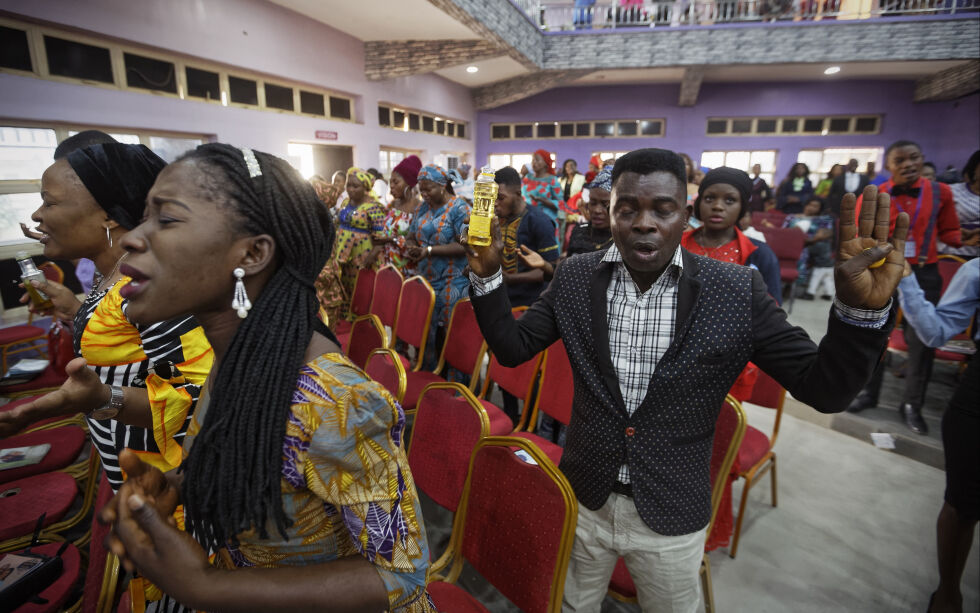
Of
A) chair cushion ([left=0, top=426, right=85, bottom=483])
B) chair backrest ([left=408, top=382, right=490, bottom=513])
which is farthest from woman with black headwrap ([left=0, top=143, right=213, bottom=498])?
chair cushion ([left=0, top=426, right=85, bottom=483])

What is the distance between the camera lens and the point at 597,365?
1273 mm

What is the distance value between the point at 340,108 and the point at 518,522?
32.4 feet

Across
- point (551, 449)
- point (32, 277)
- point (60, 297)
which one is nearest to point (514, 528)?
point (551, 449)

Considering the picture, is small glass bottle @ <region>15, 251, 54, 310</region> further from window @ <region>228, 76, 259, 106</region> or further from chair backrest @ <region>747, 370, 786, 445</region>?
window @ <region>228, 76, 259, 106</region>

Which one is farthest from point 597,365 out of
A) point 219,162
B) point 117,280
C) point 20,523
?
point 20,523

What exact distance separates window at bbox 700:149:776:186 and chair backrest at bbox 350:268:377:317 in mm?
13366

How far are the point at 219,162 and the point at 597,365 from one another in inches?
40.1

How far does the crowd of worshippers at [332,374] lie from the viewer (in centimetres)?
75

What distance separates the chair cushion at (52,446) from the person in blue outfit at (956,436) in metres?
3.58

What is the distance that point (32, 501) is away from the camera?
1777 millimetres

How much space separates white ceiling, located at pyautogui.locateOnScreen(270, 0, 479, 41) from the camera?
757 centimetres

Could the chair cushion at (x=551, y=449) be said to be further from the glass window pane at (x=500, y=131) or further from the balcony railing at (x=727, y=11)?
the glass window pane at (x=500, y=131)

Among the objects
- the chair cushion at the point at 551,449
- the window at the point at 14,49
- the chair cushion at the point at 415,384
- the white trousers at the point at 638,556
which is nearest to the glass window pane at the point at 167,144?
the window at the point at 14,49

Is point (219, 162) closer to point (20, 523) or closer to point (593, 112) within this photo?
point (20, 523)
